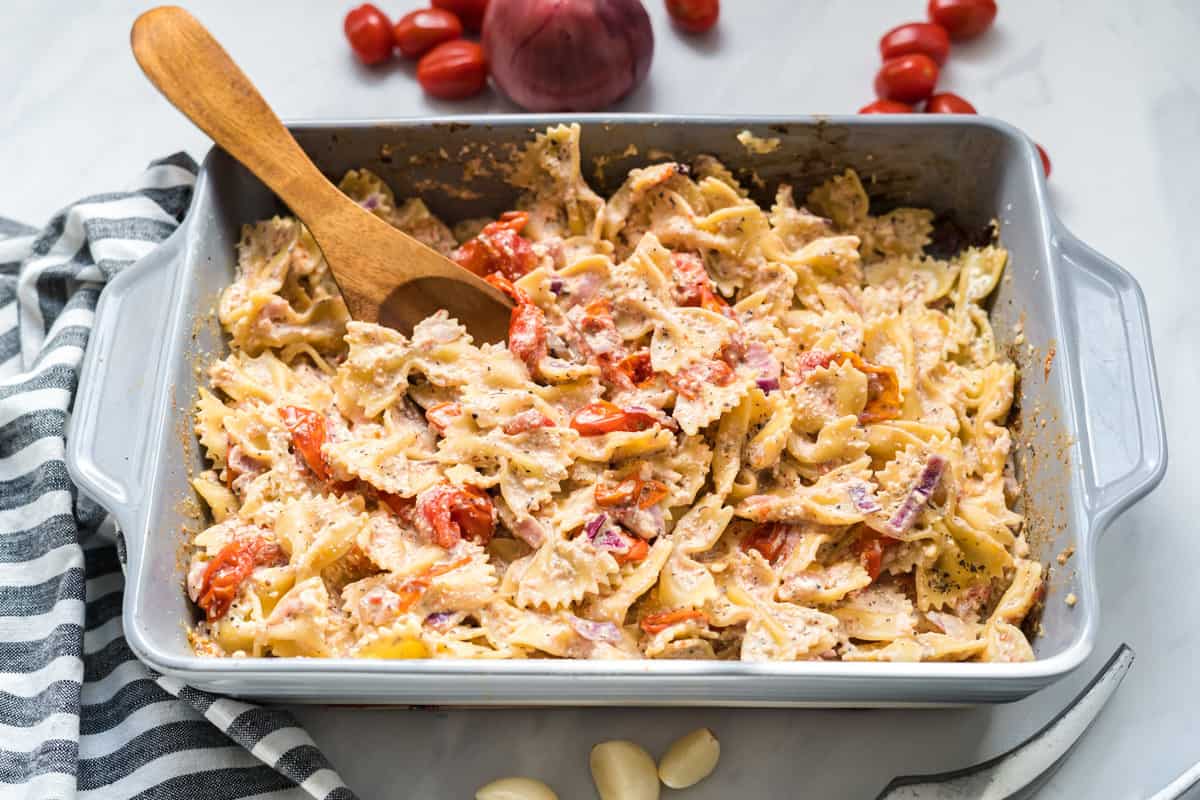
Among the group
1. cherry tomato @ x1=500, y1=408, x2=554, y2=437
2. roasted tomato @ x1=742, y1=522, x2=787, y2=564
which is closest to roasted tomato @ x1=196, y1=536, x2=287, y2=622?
cherry tomato @ x1=500, y1=408, x2=554, y2=437

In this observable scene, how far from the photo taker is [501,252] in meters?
3.43

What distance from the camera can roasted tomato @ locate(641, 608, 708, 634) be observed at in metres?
2.80

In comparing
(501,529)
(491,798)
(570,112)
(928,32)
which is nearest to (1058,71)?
(928,32)

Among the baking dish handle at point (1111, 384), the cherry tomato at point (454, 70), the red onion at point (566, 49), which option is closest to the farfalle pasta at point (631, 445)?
the baking dish handle at point (1111, 384)

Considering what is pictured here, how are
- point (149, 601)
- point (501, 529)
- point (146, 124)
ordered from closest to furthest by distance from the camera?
point (149, 601) < point (501, 529) < point (146, 124)

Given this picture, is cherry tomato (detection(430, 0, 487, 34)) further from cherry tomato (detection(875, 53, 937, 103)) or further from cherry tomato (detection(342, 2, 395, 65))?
cherry tomato (detection(875, 53, 937, 103))

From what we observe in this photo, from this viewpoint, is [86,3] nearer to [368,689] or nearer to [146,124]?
[146,124]

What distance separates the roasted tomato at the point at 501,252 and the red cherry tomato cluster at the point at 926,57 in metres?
1.28

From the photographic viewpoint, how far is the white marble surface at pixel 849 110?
119 inches

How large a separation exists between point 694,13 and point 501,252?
133 centimetres

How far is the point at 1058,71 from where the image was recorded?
4.20m

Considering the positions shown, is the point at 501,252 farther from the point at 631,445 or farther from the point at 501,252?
the point at 631,445

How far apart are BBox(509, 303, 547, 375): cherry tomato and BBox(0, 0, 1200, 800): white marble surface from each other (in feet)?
3.00

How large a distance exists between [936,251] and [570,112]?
1.22 meters
